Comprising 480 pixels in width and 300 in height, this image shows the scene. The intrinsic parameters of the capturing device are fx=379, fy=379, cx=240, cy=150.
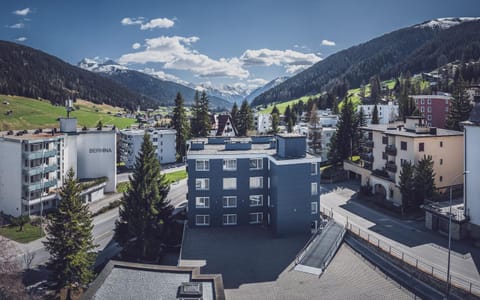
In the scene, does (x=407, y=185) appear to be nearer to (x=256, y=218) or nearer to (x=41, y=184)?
(x=256, y=218)

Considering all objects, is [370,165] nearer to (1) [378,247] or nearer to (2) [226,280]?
(1) [378,247]

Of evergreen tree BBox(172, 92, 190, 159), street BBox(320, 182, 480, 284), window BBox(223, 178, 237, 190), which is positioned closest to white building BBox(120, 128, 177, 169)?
evergreen tree BBox(172, 92, 190, 159)

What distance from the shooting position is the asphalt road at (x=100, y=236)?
40.8 meters

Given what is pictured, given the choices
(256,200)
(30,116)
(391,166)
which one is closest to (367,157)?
(391,166)

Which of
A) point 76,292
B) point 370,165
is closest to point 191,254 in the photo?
point 76,292

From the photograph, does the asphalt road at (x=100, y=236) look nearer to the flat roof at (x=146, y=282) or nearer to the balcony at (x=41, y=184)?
the balcony at (x=41, y=184)

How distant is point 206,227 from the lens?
127ft

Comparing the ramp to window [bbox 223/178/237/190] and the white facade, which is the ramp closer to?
window [bbox 223/178/237/190]

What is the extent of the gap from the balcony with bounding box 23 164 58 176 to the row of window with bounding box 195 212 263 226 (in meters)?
27.0

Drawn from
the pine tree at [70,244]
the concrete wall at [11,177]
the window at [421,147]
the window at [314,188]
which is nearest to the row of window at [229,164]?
the window at [314,188]

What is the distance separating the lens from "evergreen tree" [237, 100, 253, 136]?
97.6 meters

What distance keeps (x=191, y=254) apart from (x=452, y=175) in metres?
35.8

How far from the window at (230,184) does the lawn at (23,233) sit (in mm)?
25314

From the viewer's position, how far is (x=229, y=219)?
128 feet
